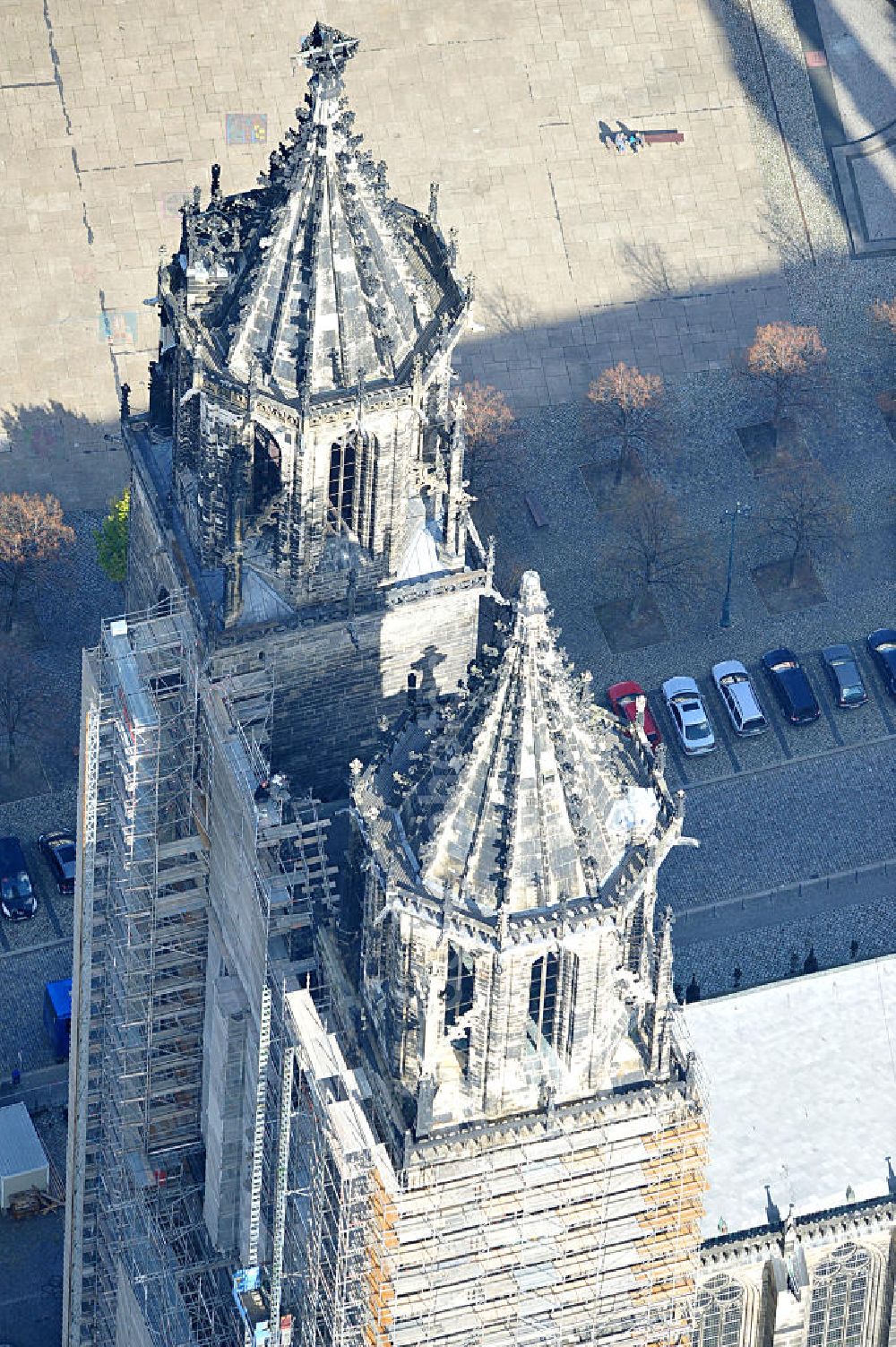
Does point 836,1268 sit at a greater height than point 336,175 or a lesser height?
lesser

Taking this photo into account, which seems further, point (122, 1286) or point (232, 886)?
point (122, 1286)

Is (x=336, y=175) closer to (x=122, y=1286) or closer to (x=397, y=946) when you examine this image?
(x=397, y=946)

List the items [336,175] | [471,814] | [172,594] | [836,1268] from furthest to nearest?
[836,1268]
[172,594]
[336,175]
[471,814]

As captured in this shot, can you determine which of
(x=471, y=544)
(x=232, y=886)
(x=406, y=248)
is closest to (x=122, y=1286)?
(x=232, y=886)

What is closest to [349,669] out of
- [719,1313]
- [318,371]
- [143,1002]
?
[318,371]

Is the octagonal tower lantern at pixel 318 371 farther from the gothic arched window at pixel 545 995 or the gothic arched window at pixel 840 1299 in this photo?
the gothic arched window at pixel 840 1299

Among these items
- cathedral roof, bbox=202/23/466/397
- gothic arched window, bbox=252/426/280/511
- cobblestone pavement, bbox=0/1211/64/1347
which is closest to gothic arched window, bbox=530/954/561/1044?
cathedral roof, bbox=202/23/466/397

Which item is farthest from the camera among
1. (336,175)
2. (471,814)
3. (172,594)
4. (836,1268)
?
(836,1268)

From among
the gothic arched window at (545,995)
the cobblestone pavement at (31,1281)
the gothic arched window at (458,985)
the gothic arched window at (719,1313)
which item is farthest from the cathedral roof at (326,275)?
the cobblestone pavement at (31,1281)
